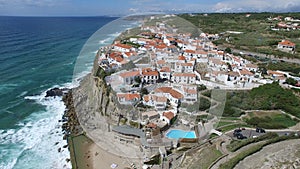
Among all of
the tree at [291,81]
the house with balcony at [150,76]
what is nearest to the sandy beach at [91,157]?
the house with balcony at [150,76]

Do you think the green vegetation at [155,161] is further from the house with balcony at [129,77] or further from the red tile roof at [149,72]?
the red tile roof at [149,72]

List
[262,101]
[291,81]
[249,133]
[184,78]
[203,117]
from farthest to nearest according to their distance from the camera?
[291,81] < [184,78] < [262,101] < [203,117] < [249,133]

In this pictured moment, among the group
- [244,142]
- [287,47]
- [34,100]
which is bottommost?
[244,142]

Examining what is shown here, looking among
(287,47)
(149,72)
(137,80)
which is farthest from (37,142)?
(287,47)

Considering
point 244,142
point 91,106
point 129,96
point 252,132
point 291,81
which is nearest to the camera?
point 244,142

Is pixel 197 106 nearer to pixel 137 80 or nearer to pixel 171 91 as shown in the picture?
pixel 171 91

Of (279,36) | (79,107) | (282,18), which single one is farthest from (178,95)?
(282,18)

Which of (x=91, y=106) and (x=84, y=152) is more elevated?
(x=91, y=106)
